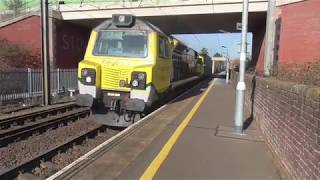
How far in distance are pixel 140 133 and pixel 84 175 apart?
3.91 metres

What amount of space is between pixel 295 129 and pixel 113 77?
25.8 ft

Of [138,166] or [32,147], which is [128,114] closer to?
[32,147]

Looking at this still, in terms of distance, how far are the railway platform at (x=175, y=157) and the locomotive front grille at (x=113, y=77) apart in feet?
6.40

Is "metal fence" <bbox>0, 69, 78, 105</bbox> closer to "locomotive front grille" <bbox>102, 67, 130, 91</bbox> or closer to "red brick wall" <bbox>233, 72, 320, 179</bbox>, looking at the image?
"locomotive front grille" <bbox>102, 67, 130, 91</bbox>

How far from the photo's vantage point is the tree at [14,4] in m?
41.0

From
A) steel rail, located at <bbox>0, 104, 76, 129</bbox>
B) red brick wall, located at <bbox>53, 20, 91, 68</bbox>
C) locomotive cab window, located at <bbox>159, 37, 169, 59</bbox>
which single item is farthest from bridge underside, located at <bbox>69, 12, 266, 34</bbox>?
steel rail, located at <bbox>0, 104, 76, 129</bbox>

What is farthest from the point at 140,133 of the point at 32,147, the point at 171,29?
the point at 171,29

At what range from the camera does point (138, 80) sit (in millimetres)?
13633

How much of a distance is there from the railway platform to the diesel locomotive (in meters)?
1.61

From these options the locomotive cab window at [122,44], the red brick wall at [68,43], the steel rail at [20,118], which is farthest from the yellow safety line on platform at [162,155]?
the red brick wall at [68,43]

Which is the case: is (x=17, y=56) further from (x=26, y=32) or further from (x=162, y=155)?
(x=162, y=155)

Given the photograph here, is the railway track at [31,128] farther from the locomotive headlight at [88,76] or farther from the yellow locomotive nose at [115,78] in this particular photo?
the yellow locomotive nose at [115,78]

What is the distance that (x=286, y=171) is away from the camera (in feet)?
23.6

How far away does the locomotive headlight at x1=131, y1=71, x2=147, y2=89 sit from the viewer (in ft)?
44.7
